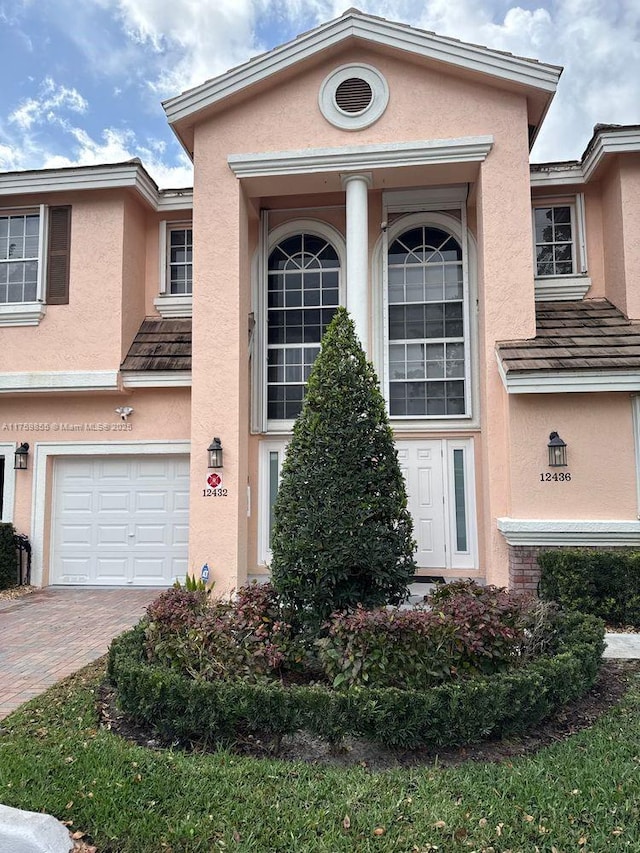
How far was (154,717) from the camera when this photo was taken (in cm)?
445

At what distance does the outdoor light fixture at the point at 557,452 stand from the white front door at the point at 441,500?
194cm

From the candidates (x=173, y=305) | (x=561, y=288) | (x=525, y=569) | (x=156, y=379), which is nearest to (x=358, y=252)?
(x=561, y=288)

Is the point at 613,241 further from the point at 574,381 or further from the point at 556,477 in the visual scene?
the point at 556,477

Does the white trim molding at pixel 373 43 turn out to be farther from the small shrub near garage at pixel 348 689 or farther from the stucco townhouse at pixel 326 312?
the small shrub near garage at pixel 348 689

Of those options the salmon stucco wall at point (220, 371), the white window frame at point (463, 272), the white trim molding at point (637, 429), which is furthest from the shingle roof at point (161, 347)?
the white trim molding at point (637, 429)

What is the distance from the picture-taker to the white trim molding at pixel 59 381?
33.7 ft

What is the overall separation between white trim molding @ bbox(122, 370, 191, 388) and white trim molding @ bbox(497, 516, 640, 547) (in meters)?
5.72

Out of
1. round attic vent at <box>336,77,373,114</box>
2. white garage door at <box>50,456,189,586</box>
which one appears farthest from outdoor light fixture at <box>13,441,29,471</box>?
round attic vent at <box>336,77,373,114</box>

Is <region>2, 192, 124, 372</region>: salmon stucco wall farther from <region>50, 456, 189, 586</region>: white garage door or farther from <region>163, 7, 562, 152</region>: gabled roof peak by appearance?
<region>163, 7, 562, 152</region>: gabled roof peak

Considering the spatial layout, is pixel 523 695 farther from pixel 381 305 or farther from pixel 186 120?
pixel 186 120

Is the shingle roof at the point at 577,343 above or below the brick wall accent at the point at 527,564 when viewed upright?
above

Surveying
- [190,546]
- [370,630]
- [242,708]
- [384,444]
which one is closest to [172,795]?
[242,708]

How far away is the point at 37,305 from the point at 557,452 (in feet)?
29.6

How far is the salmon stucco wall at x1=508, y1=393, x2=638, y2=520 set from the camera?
8.16 m
